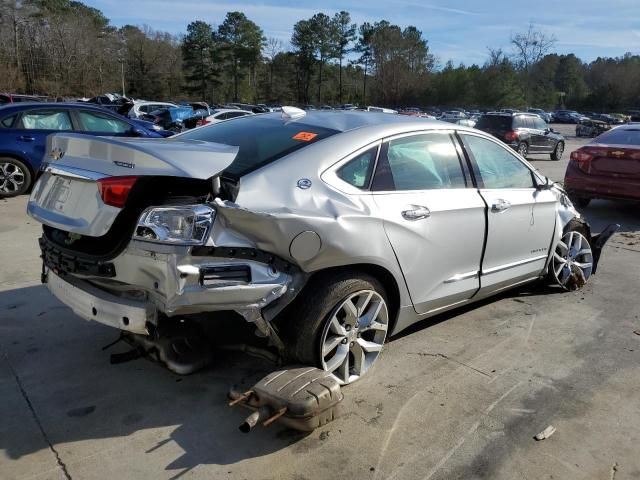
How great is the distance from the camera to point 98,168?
2854 mm

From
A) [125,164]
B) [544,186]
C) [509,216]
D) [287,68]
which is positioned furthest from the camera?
[287,68]

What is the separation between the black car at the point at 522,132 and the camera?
19.1 m

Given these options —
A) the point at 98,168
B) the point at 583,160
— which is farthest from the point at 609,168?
the point at 98,168

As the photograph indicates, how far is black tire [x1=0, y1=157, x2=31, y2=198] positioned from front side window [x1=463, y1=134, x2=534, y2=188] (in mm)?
7919

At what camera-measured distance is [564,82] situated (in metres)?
102

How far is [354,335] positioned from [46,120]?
8.28 metres

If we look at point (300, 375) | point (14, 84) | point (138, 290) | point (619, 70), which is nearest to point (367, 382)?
point (300, 375)

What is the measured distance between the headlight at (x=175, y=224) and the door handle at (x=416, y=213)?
1293mm

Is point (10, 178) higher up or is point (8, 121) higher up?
point (8, 121)

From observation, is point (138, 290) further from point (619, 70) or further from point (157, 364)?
point (619, 70)

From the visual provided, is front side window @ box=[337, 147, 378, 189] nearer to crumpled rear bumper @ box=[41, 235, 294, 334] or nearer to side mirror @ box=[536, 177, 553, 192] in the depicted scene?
crumpled rear bumper @ box=[41, 235, 294, 334]

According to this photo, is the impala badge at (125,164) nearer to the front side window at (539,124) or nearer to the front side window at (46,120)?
the front side window at (46,120)

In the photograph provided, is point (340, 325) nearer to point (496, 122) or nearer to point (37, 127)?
point (37, 127)

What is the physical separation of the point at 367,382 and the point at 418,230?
3.30 ft
